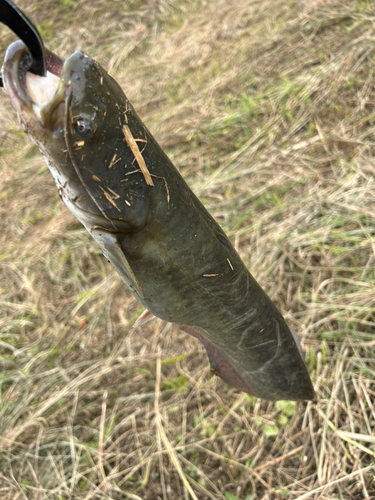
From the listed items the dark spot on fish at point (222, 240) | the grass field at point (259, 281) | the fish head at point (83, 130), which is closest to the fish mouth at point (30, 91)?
the fish head at point (83, 130)

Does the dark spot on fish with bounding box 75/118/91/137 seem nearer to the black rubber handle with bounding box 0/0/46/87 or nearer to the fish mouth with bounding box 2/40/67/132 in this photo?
the fish mouth with bounding box 2/40/67/132

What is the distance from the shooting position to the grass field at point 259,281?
2.24m

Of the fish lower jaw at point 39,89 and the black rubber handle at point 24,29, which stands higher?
the black rubber handle at point 24,29

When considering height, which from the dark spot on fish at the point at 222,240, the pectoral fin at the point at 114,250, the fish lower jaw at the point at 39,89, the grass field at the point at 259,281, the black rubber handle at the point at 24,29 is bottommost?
the grass field at the point at 259,281

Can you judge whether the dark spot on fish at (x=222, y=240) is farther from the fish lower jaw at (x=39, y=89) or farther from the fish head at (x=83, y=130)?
the fish lower jaw at (x=39, y=89)

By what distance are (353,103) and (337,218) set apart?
46.7 inches

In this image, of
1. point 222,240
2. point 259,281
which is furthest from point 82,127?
point 259,281

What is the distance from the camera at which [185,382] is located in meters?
2.64

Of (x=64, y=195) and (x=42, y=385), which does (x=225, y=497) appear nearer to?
(x=42, y=385)

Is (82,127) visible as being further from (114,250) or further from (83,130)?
(114,250)

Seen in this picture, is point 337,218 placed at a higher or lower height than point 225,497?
higher

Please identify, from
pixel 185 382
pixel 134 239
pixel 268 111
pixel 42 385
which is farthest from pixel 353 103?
pixel 42 385

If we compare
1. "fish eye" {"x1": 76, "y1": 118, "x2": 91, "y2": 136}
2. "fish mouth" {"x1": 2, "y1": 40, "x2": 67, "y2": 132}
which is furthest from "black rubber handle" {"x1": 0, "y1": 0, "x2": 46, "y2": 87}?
"fish eye" {"x1": 76, "y1": 118, "x2": 91, "y2": 136}

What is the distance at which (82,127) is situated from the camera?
99cm
